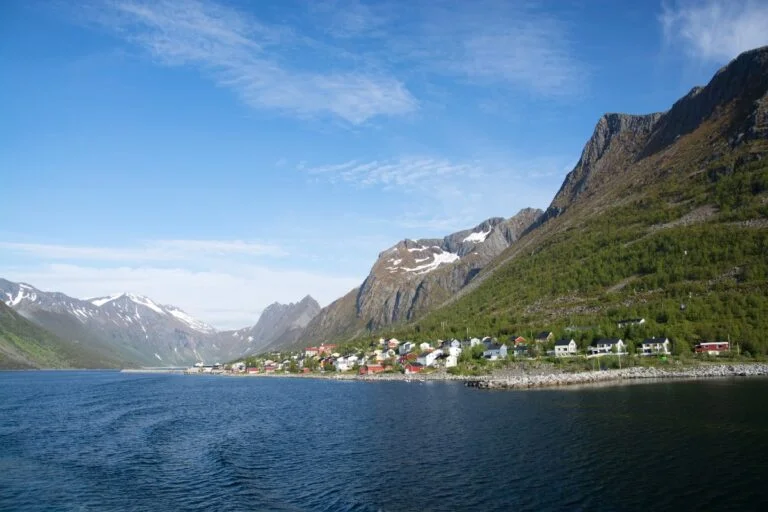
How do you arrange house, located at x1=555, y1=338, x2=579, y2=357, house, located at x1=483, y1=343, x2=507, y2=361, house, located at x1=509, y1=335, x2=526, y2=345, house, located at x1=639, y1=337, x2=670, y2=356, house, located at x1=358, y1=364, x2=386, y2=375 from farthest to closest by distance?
house, located at x1=358, y1=364, x2=386, y2=375 → house, located at x1=509, y1=335, x2=526, y2=345 → house, located at x1=483, y1=343, x2=507, y2=361 → house, located at x1=555, y1=338, x2=579, y2=357 → house, located at x1=639, y1=337, x2=670, y2=356

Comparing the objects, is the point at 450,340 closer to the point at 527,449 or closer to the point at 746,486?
the point at 527,449

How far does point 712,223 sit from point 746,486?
503 ft

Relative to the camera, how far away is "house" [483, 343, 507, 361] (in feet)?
427

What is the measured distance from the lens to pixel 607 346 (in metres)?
114

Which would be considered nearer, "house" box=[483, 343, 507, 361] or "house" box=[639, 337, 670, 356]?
"house" box=[639, 337, 670, 356]

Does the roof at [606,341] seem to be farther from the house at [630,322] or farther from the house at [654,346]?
the house at [630,322]

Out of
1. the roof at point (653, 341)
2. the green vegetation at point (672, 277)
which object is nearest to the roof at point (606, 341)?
the green vegetation at point (672, 277)

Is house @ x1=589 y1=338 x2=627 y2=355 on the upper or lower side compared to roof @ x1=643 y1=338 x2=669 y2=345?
lower

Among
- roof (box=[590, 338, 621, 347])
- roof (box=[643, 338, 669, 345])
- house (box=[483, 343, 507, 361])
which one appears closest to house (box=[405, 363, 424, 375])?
house (box=[483, 343, 507, 361])

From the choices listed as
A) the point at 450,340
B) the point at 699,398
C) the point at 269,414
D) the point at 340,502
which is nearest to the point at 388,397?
the point at 269,414

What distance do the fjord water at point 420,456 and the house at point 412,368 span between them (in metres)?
67.1

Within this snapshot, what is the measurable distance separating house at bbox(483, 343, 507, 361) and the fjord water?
56979mm

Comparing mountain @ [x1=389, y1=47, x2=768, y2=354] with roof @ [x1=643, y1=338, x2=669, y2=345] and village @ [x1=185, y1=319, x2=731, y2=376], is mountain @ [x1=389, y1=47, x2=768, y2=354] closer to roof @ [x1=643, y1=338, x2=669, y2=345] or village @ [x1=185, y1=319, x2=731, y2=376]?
roof @ [x1=643, y1=338, x2=669, y2=345]

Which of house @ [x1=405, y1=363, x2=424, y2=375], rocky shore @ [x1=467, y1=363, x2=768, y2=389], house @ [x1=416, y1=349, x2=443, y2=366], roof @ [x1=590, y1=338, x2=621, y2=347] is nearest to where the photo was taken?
rocky shore @ [x1=467, y1=363, x2=768, y2=389]
